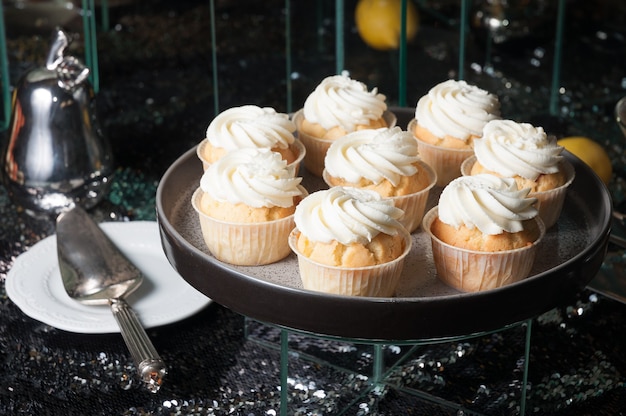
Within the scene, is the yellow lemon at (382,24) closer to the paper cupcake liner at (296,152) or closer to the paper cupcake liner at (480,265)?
the paper cupcake liner at (296,152)

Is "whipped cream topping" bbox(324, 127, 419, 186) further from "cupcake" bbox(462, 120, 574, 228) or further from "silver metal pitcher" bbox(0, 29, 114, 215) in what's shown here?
"silver metal pitcher" bbox(0, 29, 114, 215)

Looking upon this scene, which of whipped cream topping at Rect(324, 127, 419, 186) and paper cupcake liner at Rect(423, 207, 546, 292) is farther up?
whipped cream topping at Rect(324, 127, 419, 186)

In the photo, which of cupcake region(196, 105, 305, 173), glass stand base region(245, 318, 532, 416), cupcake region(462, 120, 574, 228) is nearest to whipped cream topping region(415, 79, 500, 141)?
cupcake region(462, 120, 574, 228)

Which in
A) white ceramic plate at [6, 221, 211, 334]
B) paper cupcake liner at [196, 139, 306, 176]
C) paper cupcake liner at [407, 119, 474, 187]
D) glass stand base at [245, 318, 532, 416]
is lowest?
glass stand base at [245, 318, 532, 416]

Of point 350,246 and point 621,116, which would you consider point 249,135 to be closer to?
point 350,246

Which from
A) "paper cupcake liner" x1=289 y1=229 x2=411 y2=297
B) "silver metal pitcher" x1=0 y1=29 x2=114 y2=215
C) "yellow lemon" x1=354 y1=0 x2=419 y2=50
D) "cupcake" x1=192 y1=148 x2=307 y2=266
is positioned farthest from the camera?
"yellow lemon" x1=354 y1=0 x2=419 y2=50

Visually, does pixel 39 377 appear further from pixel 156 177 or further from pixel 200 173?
pixel 156 177
